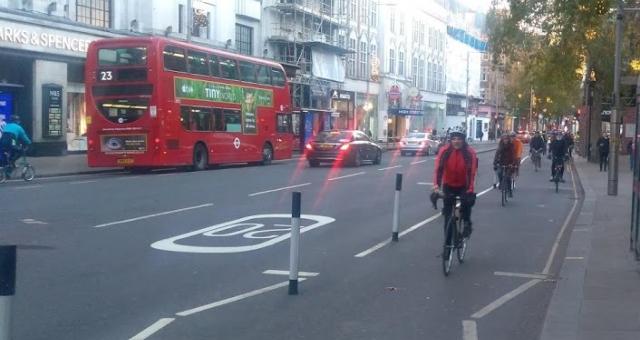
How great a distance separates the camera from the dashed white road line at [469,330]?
7176 mm

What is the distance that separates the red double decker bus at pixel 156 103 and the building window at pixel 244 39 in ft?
57.8

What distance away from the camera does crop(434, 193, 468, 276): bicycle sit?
10000 mm

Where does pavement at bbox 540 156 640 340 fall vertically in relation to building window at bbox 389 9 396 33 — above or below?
below

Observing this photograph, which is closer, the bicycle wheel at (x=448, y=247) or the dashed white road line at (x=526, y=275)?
the bicycle wheel at (x=448, y=247)

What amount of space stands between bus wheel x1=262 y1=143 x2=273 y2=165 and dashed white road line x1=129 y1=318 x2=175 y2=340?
86.5ft

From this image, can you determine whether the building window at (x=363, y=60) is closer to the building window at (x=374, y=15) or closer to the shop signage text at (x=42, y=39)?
the building window at (x=374, y=15)

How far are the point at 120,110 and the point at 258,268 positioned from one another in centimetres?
1748

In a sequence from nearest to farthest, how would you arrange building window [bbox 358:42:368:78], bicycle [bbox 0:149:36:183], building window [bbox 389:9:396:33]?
bicycle [bbox 0:149:36:183]
building window [bbox 358:42:368:78]
building window [bbox 389:9:396:33]

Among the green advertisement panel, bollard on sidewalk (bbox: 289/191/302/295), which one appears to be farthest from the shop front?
bollard on sidewalk (bbox: 289/191/302/295)

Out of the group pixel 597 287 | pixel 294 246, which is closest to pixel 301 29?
pixel 597 287

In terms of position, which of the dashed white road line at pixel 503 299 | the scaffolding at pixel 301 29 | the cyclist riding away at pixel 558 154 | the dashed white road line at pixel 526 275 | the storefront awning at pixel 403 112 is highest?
the scaffolding at pixel 301 29

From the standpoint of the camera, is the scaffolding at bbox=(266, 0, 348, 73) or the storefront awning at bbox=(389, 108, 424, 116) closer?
the scaffolding at bbox=(266, 0, 348, 73)

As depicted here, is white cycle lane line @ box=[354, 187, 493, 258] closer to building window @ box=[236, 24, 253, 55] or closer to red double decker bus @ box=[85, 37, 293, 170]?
red double decker bus @ box=[85, 37, 293, 170]

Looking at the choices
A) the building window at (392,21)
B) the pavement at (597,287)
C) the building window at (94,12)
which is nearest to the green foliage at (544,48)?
the building window at (94,12)
